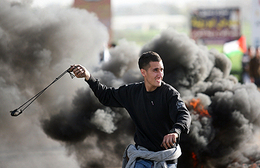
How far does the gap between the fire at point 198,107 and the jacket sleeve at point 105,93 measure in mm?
2719

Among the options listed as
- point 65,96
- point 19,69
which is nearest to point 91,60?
point 65,96

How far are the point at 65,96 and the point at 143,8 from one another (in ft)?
181

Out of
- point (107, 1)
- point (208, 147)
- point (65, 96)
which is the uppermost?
point (107, 1)

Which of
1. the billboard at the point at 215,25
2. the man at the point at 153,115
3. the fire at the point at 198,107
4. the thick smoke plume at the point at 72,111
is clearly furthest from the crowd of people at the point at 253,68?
the man at the point at 153,115

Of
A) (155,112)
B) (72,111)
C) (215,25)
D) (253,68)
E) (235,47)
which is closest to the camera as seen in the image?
(155,112)

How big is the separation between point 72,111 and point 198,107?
2.14 metres

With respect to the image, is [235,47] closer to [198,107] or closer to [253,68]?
[253,68]

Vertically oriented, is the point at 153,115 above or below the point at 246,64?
below

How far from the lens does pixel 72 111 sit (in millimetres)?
5695

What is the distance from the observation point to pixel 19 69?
210 inches

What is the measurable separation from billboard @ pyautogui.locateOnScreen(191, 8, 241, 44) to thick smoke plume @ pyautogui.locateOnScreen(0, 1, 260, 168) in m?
10.3

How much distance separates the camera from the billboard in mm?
16097

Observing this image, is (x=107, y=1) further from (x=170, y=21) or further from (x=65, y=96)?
(x=170, y=21)

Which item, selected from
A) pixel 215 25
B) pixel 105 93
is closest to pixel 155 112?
pixel 105 93
